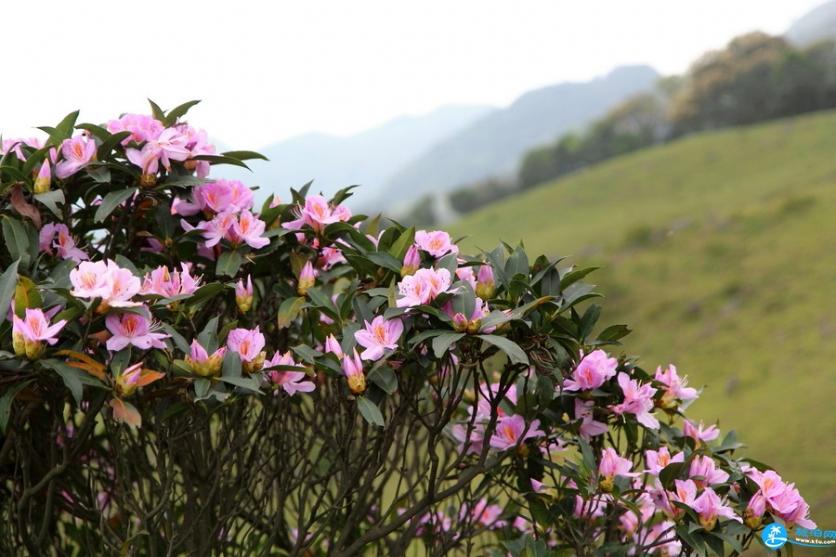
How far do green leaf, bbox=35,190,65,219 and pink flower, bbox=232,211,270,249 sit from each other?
38cm

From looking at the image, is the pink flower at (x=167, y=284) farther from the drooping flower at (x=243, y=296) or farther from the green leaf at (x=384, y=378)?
the green leaf at (x=384, y=378)

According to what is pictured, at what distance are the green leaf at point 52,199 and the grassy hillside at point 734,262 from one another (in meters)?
3.47

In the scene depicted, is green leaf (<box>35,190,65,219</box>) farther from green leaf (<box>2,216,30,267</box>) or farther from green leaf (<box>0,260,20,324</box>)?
green leaf (<box>0,260,20,324</box>)

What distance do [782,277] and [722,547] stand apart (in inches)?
515

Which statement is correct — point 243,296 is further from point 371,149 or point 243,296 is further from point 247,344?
point 371,149

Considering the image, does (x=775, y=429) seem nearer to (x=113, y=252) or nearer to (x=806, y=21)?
(x=113, y=252)

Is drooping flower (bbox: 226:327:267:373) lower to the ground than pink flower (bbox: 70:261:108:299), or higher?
lower

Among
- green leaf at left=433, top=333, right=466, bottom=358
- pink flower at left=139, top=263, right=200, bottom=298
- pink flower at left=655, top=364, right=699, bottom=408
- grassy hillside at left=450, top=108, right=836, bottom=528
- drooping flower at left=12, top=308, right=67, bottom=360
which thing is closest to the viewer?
drooping flower at left=12, top=308, right=67, bottom=360

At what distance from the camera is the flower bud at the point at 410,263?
1.80 meters

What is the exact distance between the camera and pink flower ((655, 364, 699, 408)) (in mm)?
2145

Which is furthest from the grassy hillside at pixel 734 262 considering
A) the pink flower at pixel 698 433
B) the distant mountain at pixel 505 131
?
the distant mountain at pixel 505 131

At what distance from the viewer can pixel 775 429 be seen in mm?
7898

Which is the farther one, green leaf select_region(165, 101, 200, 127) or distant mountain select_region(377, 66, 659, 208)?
distant mountain select_region(377, 66, 659, 208)

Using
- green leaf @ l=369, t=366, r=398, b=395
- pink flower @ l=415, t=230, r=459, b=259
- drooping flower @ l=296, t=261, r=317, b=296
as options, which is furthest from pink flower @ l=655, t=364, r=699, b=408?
drooping flower @ l=296, t=261, r=317, b=296
